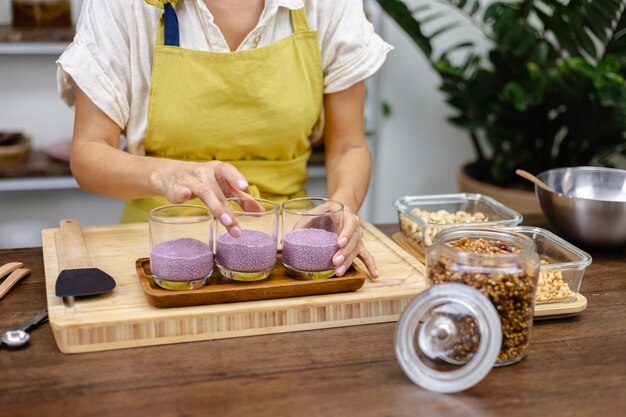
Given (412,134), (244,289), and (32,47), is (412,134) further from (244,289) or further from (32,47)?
(244,289)

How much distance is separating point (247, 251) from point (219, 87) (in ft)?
1.97

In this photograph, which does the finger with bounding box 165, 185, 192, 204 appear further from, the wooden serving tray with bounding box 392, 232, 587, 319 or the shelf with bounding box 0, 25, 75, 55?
the shelf with bounding box 0, 25, 75, 55

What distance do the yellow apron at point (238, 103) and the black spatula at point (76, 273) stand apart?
341 mm

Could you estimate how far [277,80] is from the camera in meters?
1.82

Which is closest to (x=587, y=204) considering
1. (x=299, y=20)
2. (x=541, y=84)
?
(x=299, y=20)

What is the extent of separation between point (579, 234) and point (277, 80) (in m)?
0.76

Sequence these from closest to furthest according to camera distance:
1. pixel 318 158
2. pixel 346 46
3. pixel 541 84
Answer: pixel 346 46 → pixel 541 84 → pixel 318 158

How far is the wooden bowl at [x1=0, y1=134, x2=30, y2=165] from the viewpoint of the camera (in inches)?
115

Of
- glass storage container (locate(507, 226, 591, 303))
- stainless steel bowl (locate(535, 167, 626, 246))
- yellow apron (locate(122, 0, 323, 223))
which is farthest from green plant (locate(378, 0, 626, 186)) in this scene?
glass storage container (locate(507, 226, 591, 303))

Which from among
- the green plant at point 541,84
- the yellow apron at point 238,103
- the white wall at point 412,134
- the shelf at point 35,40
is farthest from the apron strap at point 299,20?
the white wall at point 412,134

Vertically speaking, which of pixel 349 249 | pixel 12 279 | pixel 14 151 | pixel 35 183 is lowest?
pixel 35 183

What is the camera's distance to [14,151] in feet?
9.68

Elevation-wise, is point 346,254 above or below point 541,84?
below

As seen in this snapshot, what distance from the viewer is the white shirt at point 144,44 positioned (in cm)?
169
